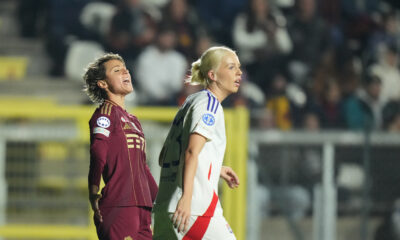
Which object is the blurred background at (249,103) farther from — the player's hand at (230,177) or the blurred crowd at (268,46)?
the player's hand at (230,177)

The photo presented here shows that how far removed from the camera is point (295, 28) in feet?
39.2

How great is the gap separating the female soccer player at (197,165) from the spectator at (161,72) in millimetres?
6239

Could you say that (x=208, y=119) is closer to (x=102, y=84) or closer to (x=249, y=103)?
(x=102, y=84)

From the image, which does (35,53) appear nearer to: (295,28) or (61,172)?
(295,28)

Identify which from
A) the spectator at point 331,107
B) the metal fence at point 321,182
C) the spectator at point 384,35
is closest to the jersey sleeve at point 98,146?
the metal fence at point 321,182

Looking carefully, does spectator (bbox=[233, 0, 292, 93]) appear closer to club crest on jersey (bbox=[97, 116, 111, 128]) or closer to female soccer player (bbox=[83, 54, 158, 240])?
female soccer player (bbox=[83, 54, 158, 240])

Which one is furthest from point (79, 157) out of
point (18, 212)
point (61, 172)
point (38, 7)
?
point (38, 7)

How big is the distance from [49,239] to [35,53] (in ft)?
17.2

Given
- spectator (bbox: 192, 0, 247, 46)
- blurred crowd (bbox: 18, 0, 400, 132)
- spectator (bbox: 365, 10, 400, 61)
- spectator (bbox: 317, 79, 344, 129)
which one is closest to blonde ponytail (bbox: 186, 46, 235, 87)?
blurred crowd (bbox: 18, 0, 400, 132)

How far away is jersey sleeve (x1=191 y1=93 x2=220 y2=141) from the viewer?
13.6 ft

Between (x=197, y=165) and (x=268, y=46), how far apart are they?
771 centimetres

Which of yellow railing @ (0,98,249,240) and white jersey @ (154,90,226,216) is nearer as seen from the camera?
white jersey @ (154,90,226,216)

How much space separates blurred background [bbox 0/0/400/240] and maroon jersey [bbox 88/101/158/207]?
294cm

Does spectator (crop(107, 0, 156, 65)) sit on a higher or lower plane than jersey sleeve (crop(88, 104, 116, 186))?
higher
